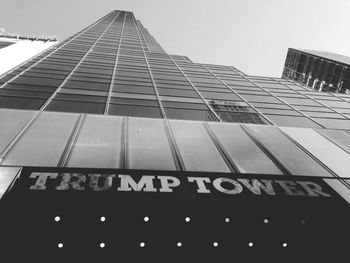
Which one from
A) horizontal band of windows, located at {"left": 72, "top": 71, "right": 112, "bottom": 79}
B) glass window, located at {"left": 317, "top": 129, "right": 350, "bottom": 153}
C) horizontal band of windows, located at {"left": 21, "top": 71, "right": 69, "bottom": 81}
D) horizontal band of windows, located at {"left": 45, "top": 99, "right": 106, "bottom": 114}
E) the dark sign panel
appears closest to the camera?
the dark sign panel

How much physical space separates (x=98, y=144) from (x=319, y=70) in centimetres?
7426

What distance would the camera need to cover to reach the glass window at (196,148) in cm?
1148

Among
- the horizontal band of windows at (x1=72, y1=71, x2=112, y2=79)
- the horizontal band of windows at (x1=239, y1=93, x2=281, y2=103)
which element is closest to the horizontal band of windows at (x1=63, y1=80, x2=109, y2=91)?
the horizontal band of windows at (x1=72, y1=71, x2=112, y2=79)

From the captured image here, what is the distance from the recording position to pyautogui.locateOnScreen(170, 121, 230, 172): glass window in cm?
1148

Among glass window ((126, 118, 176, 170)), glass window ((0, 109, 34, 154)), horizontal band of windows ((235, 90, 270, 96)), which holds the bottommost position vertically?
horizontal band of windows ((235, 90, 270, 96))

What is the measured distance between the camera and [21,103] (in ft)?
51.4

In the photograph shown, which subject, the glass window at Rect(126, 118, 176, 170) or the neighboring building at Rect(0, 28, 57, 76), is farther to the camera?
the neighboring building at Rect(0, 28, 57, 76)

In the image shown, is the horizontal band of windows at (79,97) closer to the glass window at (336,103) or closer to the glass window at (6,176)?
the glass window at (6,176)

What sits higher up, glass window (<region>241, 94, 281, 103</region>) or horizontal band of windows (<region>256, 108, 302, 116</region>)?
horizontal band of windows (<region>256, 108, 302, 116</region>)

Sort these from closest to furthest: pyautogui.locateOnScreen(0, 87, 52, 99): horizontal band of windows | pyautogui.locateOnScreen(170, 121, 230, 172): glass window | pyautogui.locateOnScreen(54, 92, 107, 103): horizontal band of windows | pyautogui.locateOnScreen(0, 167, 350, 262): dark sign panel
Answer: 1. pyautogui.locateOnScreen(0, 167, 350, 262): dark sign panel
2. pyautogui.locateOnScreen(170, 121, 230, 172): glass window
3. pyautogui.locateOnScreen(0, 87, 52, 99): horizontal band of windows
4. pyautogui.locateOnScreen(54, 92, 107, 103): horizontal band of windows

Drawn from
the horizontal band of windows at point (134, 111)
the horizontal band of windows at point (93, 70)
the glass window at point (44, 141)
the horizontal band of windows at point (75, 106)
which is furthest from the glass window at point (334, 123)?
the horizontal band of windows at point (93, 70)

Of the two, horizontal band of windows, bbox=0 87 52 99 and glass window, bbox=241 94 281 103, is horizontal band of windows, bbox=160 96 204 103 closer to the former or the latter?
glass window, bbox=241 94 281 103

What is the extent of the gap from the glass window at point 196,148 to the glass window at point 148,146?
53 cm

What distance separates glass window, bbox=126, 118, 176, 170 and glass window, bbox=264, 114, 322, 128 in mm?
6524
